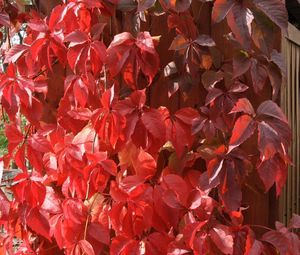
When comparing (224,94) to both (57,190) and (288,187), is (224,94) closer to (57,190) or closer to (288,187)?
(288,187)

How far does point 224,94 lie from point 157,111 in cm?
20

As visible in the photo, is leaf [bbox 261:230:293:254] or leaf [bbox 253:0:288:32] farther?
leaf [bbox 261:230:293:254]

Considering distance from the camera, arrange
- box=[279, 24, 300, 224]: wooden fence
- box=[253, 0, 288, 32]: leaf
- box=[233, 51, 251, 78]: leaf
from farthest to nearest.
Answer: box=[279, 24, 300, 224]: wooden fence
box=[233, 51, 251, 78]: leaf
box=[253, 0, 288, 32]: leaf

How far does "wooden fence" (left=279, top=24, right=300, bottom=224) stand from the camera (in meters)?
1.67

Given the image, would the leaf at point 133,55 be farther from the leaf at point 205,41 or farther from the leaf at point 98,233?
the leaf at point 98,233

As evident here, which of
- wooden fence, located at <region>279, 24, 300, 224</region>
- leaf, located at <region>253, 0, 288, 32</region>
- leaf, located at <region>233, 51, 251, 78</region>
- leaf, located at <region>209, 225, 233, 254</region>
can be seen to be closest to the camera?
leaf, located at <region>253, 0, 288, 32</region>

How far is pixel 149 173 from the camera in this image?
1438 millimetres

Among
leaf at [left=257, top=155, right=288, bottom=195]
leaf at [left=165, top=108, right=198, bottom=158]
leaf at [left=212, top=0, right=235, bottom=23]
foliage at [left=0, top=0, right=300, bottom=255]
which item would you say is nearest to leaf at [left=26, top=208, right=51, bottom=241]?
foliage at [left=0, top=0, right=300, bottom=255]

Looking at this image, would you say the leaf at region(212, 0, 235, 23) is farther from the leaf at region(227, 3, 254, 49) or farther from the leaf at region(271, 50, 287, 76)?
the leaf at region(271, 50, 287, 76)

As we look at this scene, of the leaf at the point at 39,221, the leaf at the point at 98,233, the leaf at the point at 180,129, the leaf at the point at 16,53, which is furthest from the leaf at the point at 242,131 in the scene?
the leaf at the point at 16,53

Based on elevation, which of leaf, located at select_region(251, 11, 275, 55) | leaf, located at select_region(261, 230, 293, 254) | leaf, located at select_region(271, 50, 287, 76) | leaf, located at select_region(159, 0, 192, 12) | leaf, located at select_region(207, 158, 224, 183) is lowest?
leaf, located at select_region(261, 230, 293, 254)

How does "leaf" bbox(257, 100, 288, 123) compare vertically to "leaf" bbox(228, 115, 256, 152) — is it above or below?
above

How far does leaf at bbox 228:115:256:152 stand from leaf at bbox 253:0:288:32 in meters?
0.23

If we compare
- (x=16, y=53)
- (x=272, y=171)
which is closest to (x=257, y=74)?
(x=272, y=171)
